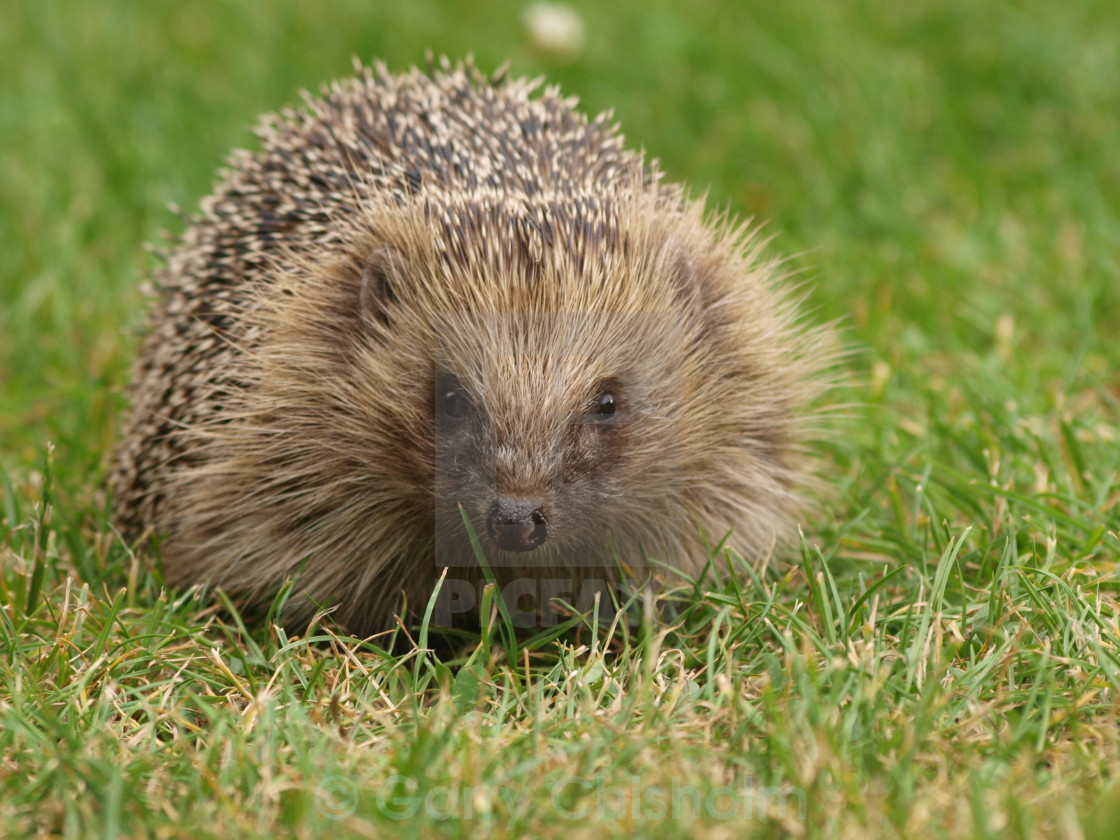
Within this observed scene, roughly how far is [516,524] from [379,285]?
94 centimetres

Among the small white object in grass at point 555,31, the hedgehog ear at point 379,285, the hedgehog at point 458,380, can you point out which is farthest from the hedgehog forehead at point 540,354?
the small white object in grass at point 555,31

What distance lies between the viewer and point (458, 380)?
355 cm

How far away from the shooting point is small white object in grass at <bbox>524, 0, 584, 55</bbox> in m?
7.12

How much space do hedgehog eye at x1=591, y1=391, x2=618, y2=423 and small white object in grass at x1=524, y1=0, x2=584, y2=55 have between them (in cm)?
400

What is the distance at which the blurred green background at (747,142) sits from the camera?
5238mm

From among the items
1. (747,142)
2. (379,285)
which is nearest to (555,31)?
(747,142)

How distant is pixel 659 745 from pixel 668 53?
16.6 feet

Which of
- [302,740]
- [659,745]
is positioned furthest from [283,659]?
[659,745]

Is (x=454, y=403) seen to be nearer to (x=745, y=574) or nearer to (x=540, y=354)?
(x=540, y=354)

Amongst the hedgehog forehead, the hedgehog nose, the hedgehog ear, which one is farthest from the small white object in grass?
the hedgehog nose

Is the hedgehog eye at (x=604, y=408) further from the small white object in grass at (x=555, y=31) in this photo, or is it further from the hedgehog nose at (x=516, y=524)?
the small white object in grass at (x=555, y=31)

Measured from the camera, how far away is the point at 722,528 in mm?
3979

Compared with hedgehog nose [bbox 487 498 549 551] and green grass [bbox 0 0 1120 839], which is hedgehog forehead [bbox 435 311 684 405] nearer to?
hedgehog nose [bbox 487 498 549 551]

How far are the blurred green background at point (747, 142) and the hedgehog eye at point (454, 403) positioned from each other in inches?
66.5
